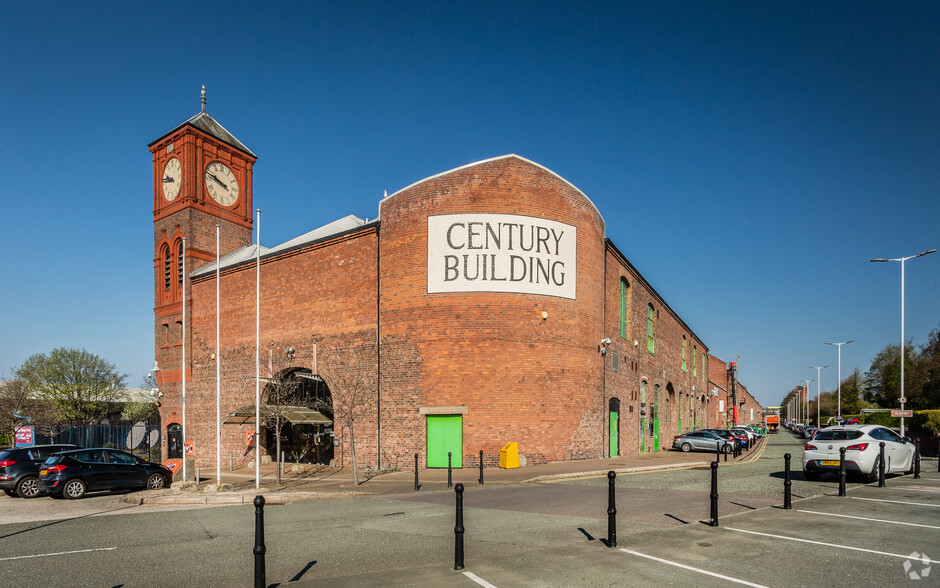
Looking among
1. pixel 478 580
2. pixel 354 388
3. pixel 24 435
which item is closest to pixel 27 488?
pixel 354 388

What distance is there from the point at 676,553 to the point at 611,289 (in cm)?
2098

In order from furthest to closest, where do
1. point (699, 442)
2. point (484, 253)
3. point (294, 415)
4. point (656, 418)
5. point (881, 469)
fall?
point (656, 418), point (699, 442), point (294, 415), point (484, 253), point (881, 469)

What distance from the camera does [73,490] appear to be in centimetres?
1670

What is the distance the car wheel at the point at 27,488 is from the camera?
17.4 meters

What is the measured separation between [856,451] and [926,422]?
754 inches

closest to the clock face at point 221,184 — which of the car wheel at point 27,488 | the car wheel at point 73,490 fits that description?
the car wheel at point 27,488

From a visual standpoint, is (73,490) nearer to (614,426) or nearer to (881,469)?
(614,426)

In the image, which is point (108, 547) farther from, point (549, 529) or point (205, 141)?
point (205, 141)

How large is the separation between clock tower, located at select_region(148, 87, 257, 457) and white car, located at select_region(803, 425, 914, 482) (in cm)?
2999

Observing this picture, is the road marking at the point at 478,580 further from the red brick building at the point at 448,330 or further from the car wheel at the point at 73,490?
the car wheel at the point at 73,490

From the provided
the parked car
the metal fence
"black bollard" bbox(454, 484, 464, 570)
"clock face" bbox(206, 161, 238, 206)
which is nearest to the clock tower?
"clock face" bbox(206, 161, 238, 206)

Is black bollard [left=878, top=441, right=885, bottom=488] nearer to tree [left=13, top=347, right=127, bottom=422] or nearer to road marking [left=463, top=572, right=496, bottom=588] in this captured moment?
road marking [left=463, top=572, right=496, bottom=588]

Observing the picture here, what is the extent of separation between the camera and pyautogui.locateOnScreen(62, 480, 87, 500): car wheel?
54.6ft

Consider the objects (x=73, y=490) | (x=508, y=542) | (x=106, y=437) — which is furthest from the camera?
(x=106, y=437)
